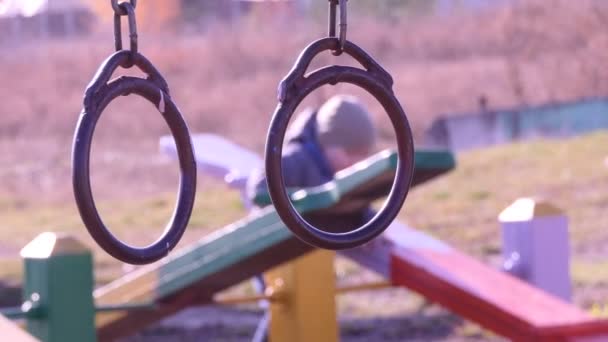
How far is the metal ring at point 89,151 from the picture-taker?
127 cm

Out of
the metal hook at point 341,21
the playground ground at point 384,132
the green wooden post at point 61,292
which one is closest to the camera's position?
the metal hook at point 341,21

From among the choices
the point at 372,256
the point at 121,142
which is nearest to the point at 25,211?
the point at 121,142

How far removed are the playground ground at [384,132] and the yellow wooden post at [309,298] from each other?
5.12 ft

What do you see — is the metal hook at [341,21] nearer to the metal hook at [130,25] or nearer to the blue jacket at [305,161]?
the metal hook at [130,25]

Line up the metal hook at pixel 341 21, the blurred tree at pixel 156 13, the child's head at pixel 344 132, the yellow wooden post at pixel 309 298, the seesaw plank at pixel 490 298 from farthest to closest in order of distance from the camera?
the blurred tree at pixel 156 13, the child's head at pixel 344 132, the yellow wooden post at pixel 309 298, the seesaw plank at pixel 490 298, the metal hook at pixel 341 21

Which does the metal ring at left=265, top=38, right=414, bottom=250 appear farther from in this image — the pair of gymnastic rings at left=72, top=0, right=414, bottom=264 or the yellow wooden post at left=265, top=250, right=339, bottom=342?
the yellow wooden post at left=265, top=250, right=339, bottom=342

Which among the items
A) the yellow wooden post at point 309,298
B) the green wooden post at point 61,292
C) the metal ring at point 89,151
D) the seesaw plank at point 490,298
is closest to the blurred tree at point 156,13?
the yellow wooden post at point 309,298

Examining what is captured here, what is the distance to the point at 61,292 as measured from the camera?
116 inches

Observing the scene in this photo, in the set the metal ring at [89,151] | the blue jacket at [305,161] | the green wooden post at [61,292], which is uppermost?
the metal ring at [89,151]

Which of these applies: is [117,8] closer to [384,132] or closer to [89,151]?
[89,151]

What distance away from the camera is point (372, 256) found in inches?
145

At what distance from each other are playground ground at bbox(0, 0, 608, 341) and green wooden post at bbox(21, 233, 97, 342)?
2536mm

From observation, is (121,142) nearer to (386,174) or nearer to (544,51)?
(544,51)

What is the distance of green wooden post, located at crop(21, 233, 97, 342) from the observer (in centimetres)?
294
